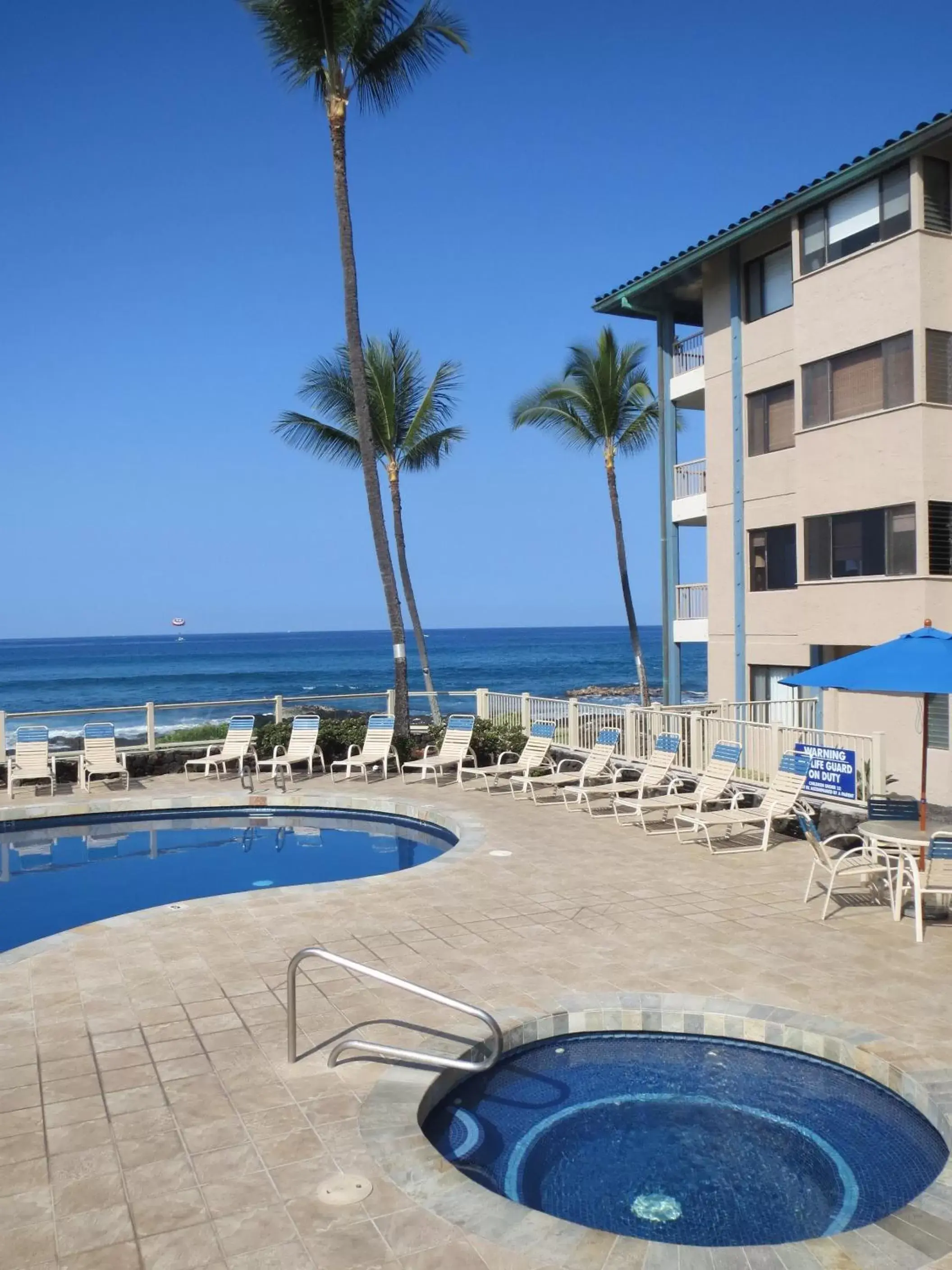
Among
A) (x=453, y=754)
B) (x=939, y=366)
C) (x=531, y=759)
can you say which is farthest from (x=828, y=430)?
(x=453, y=754)

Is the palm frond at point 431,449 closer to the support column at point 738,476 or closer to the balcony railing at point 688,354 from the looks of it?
the balcony railing at point 688,354

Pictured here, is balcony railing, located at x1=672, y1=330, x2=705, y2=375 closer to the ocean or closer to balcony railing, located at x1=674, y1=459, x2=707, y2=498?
balcony railing, located at x1=674, y1=459, x2=707, y2=498

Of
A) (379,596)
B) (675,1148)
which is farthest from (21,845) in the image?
(379,596)

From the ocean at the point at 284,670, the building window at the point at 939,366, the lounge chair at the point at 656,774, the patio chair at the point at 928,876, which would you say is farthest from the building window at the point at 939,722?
the ocean at the point at 284,670

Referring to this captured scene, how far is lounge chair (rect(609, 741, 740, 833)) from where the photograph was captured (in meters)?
12.8

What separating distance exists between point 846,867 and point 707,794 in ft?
10.6

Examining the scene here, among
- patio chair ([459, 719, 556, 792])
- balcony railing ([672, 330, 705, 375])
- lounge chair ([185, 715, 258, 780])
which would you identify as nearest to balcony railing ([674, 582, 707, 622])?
balcony railing ([672, 330, 705, 375])

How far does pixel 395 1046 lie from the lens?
6262mm

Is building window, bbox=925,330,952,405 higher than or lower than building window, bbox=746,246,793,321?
lower

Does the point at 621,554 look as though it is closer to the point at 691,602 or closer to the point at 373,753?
the point at 691,602

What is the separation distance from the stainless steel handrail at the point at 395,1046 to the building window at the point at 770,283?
16.4 meters

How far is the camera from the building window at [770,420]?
61.8ft

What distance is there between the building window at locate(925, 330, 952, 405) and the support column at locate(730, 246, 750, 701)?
4693 millimetres

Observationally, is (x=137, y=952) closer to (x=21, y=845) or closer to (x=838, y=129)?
(x=21, y=845)
